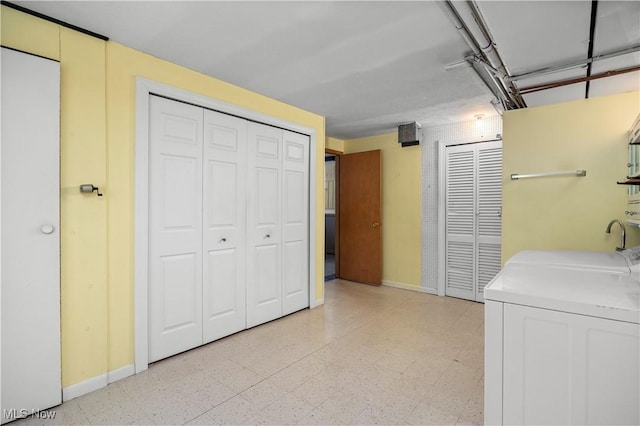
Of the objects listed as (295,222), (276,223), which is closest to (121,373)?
(276,223)

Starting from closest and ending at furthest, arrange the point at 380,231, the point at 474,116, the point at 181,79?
the point at 181,79, the point at 474,116, the point at 380,231

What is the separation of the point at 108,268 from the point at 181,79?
1.56 meters

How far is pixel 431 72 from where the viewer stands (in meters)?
2.61

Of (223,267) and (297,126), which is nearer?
(223,267)

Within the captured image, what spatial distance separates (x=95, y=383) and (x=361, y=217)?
3854mm

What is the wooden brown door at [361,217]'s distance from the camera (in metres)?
4.93

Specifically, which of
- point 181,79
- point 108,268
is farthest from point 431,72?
point 108,268

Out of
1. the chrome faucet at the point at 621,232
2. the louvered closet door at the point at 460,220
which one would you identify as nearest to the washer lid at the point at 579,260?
the chrome faucet at the point at 621,232

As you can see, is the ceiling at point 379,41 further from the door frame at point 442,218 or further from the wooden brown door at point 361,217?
the wooden brown door at point 361,217

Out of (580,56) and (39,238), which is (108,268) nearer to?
(39,238)

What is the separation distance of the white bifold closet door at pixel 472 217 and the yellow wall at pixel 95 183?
3.68m

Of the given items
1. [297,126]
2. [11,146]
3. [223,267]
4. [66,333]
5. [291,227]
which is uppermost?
[297,126]

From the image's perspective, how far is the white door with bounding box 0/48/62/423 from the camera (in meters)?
1.78

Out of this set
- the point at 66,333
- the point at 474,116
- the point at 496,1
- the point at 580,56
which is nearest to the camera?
the point at 496,1
